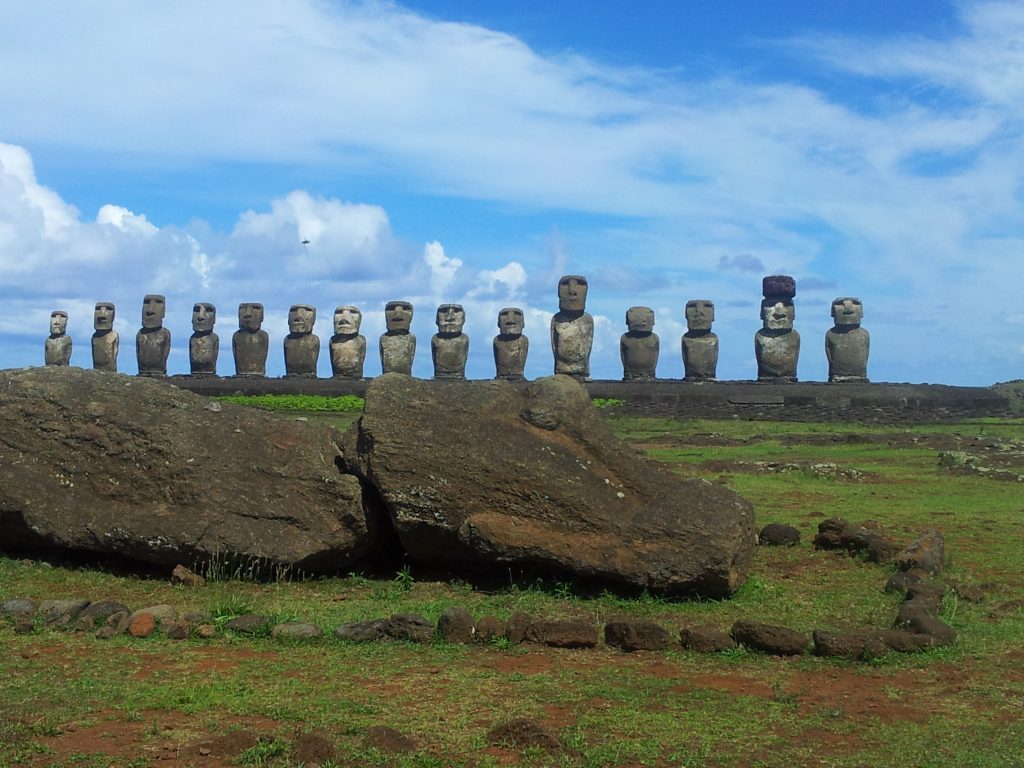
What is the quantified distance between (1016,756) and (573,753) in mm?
2134

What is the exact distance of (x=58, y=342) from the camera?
153 feet

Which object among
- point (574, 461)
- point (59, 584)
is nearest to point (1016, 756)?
point (574, 461)

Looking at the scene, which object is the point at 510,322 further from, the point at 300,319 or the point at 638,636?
the point at 638,636

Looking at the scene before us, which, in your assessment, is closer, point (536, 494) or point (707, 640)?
point (707, 640)

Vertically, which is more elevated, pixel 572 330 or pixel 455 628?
pixel 572 330

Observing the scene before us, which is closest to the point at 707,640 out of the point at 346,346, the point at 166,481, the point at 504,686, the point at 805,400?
the point at 504,686

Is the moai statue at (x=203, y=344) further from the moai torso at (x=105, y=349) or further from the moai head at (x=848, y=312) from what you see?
the moai head at (x=848, y=312)

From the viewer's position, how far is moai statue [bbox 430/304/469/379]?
38844mm

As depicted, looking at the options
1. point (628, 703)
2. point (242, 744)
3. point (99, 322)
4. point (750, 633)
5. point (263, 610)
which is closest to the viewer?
point (242, 744)

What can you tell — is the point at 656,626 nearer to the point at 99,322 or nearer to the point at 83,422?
the point at 83,422

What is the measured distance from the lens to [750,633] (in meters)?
7.77

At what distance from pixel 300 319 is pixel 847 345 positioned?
57.7 feet

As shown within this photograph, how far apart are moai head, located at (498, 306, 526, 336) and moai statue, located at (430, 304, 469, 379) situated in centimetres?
140

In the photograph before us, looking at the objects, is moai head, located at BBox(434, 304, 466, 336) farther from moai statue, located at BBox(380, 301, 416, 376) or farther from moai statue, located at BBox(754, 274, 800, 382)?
moai statue, located at BBox(754, 274, 800, 382)
